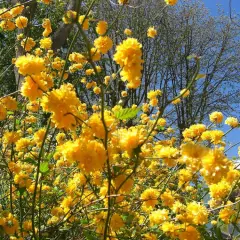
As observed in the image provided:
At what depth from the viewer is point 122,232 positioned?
2.04m

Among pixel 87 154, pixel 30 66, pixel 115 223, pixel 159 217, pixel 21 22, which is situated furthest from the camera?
pixel 21 22

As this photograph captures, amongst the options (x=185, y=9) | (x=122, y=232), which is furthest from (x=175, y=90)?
(x=122, y=232)

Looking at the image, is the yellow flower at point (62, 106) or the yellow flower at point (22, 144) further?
the yellow flower at point (22, 144)

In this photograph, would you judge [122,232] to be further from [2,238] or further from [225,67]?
[225,67]

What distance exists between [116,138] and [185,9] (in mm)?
15053

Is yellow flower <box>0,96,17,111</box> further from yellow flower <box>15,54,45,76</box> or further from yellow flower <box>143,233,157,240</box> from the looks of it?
yellow flower <box>143,233,157,240</box>

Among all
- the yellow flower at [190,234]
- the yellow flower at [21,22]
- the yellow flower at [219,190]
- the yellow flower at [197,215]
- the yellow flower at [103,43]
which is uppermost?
the yellow flower at [21,22]

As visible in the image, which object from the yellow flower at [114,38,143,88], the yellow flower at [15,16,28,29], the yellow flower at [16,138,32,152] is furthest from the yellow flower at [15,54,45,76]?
the yellow flower at [15,16,28,29]

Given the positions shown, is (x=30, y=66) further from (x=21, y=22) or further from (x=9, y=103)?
(x=21, y=22)

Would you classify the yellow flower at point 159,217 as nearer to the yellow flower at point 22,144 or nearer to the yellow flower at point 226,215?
the yellow flower at point 226,215

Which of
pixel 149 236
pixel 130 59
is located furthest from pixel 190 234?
pixel 130 59

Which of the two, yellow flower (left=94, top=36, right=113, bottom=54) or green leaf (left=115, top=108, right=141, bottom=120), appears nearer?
green leaf (left=115, top=108, right=141, bottom=120)

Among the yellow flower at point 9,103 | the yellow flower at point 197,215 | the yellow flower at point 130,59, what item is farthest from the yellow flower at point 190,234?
the yellow flower at point 9,103

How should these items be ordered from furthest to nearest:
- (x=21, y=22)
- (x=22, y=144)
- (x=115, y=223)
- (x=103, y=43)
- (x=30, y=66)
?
(x=21, y=22)
(x=22, y=144)
(x=103, y=43)
(x=115, y=223)
(x=30, y=66)
